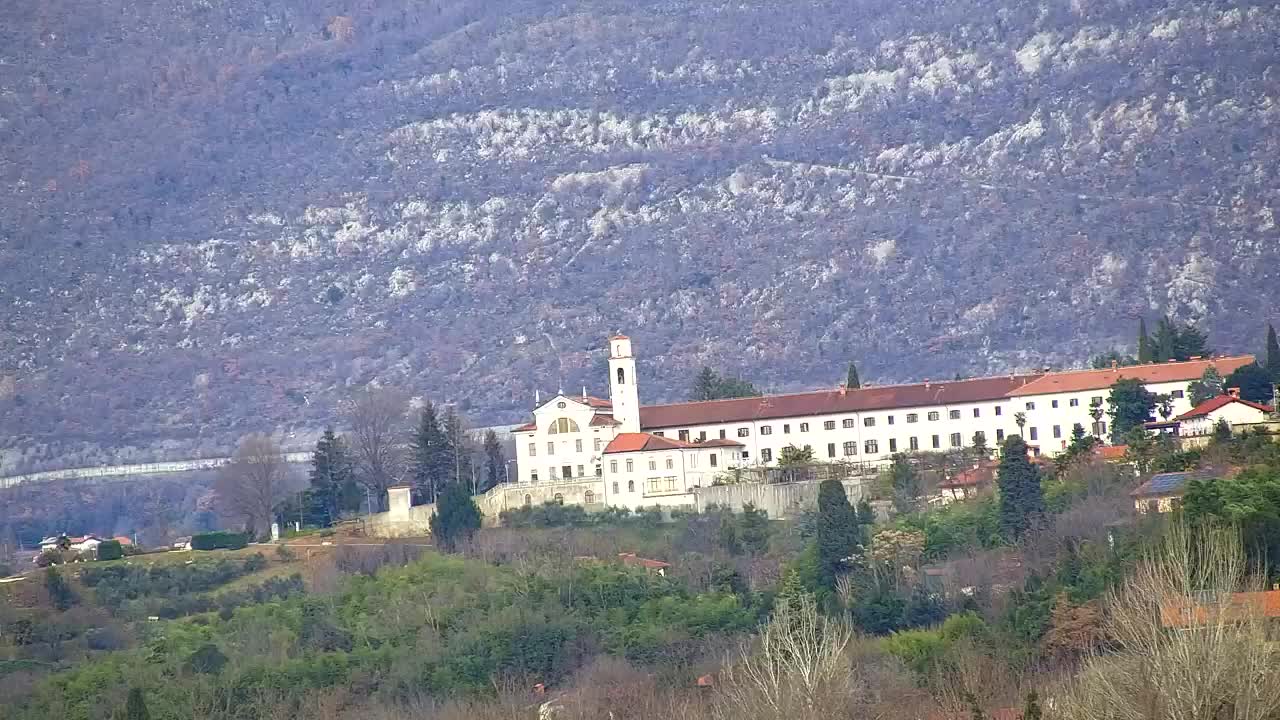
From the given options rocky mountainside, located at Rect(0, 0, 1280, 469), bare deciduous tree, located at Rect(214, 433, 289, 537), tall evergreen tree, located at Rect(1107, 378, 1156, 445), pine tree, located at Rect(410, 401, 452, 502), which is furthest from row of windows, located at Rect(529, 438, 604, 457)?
rocky mountainside, located at Rect(0, 0, 1280, 469)

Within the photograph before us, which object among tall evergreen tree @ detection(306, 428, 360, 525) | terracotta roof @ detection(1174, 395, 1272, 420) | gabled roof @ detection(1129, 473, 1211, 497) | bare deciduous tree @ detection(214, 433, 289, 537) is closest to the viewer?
gabled roof @ detection(1129, 473, 1211, 497)

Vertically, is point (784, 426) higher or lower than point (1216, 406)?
higher

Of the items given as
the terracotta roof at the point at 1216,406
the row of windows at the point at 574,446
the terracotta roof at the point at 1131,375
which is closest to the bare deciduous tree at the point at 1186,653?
the terracotta roof at the point at 1216,406

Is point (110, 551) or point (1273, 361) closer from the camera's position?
point (1273, 361)

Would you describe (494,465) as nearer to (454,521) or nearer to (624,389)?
(624,389)

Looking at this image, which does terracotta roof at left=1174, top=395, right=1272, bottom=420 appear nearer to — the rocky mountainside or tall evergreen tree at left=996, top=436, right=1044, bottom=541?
tall evergreen tree at left=996, top=436, right=1044, bottom=541

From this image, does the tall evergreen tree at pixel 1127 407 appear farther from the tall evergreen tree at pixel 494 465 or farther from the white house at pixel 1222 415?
the tall evergreen tree at pixel 494 465

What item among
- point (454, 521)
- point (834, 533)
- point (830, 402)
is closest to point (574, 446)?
point (454, 521)
